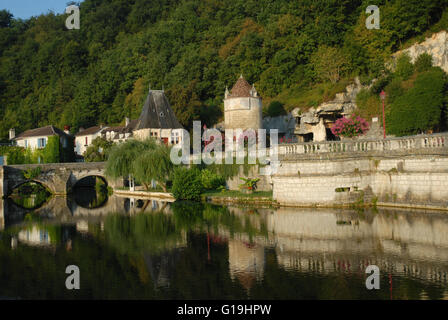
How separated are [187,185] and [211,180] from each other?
2.23 m

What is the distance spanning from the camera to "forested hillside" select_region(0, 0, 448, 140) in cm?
4144

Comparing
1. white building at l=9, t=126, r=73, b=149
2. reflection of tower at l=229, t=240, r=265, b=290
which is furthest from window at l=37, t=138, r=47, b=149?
reflection of tower at l=229, t=240, r=265, b=290

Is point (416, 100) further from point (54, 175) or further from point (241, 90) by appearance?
point (54, 175)

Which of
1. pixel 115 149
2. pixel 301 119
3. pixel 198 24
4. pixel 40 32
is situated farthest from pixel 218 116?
pixel 40 32

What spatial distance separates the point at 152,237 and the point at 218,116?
34795 millimetres

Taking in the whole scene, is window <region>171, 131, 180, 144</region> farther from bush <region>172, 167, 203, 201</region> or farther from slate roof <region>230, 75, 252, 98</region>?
bush <region>172, 167, 203, 201</region>

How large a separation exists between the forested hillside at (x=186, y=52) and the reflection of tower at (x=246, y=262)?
27.9 meters

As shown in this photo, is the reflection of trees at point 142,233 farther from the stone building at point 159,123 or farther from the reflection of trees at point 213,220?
the stone building at point 159,123

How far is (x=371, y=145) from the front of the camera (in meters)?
21.4

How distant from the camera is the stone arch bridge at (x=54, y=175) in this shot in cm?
4003

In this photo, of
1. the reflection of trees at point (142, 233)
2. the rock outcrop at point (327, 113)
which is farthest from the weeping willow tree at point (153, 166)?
the rock outcrop at point (327, 113)

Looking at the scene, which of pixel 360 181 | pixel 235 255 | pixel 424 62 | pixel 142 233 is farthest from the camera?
pixel 424 62

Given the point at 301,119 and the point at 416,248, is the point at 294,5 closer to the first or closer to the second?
the point at 301,119

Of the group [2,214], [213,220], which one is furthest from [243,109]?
[2,214]
